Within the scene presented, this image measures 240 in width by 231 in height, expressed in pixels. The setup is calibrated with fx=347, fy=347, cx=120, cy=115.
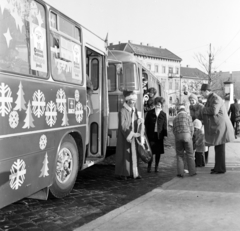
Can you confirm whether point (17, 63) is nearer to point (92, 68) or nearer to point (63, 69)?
point (63, 69)

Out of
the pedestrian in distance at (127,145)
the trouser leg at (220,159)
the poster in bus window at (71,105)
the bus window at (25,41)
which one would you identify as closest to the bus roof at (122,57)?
the pedestrian in distance at (127,145)

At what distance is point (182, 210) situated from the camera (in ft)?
15.3

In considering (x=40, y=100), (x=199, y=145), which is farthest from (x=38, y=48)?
(x=199, y=145)

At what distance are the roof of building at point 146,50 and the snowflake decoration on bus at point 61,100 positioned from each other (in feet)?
232

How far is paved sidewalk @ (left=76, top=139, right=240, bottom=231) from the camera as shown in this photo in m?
4.06

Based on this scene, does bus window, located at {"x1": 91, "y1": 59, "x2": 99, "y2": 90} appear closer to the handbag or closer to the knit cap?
the handbag

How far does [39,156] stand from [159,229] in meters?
1.74

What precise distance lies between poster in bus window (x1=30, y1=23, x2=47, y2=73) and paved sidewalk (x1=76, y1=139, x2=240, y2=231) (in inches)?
82.8

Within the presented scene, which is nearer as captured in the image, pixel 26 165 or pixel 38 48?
pixel 26 165

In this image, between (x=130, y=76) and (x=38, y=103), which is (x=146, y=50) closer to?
(x=130, y=76)

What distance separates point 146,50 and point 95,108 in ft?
248

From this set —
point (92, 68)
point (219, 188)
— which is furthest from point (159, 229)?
point (92, 68)

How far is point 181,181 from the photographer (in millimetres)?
6668

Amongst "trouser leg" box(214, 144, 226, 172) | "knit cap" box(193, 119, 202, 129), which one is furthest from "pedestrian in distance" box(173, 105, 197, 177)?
"knit cap" box(193, 119, 202, 129)
